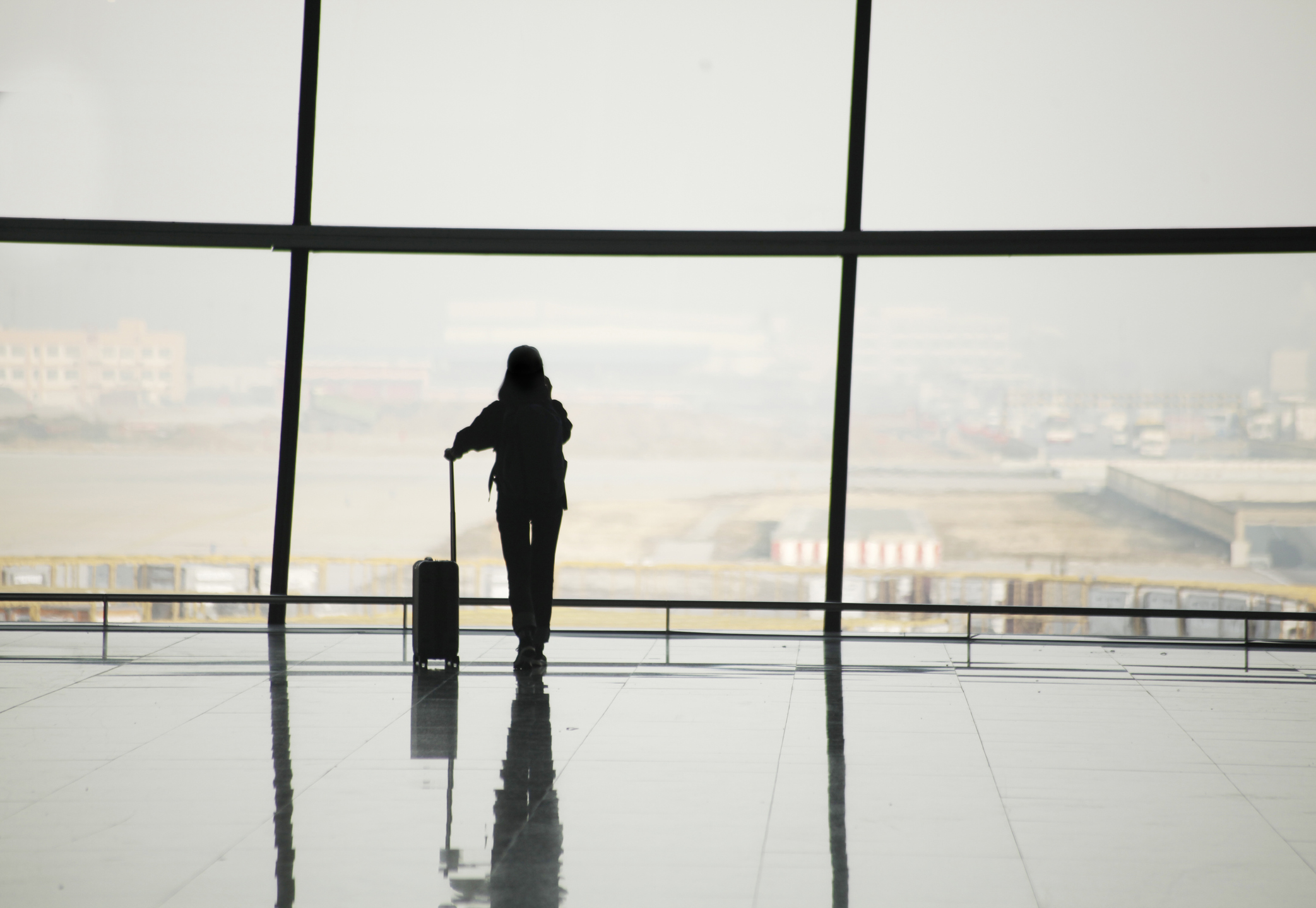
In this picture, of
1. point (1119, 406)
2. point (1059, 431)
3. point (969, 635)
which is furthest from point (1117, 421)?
point (969, 635)

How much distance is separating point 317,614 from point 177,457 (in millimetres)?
1542

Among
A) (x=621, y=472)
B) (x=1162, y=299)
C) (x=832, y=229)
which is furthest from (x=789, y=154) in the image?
(x=1162, y=299)

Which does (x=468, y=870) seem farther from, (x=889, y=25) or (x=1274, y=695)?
(x=889, y=25)

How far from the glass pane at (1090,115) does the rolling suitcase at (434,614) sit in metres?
2.86

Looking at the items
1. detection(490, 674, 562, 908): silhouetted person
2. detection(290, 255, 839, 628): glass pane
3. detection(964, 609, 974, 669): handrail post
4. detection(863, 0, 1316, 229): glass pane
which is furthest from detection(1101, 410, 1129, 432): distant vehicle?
detection(490, 674, 562, 908): silhouetted person

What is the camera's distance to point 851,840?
2680 millimetres

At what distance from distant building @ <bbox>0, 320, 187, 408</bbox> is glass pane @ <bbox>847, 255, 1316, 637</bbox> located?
160 inches

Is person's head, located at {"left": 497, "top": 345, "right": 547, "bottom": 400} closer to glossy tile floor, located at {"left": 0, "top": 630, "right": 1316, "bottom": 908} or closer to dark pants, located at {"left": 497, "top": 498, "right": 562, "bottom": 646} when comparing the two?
dark pants, located at {"left": 497, "top": 498, "right": 562, "bottom": 646}

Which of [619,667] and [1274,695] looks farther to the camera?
[619,667]

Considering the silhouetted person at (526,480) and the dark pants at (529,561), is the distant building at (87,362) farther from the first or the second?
the dark pants at (529,561)

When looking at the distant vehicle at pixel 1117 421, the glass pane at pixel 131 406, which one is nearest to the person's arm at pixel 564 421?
the glass pane at pixel 131 406

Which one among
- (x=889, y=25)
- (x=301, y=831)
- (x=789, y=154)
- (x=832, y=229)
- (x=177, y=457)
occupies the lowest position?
(x=301, y=831)

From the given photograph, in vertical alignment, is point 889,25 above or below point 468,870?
above

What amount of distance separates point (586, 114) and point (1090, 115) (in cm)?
283
